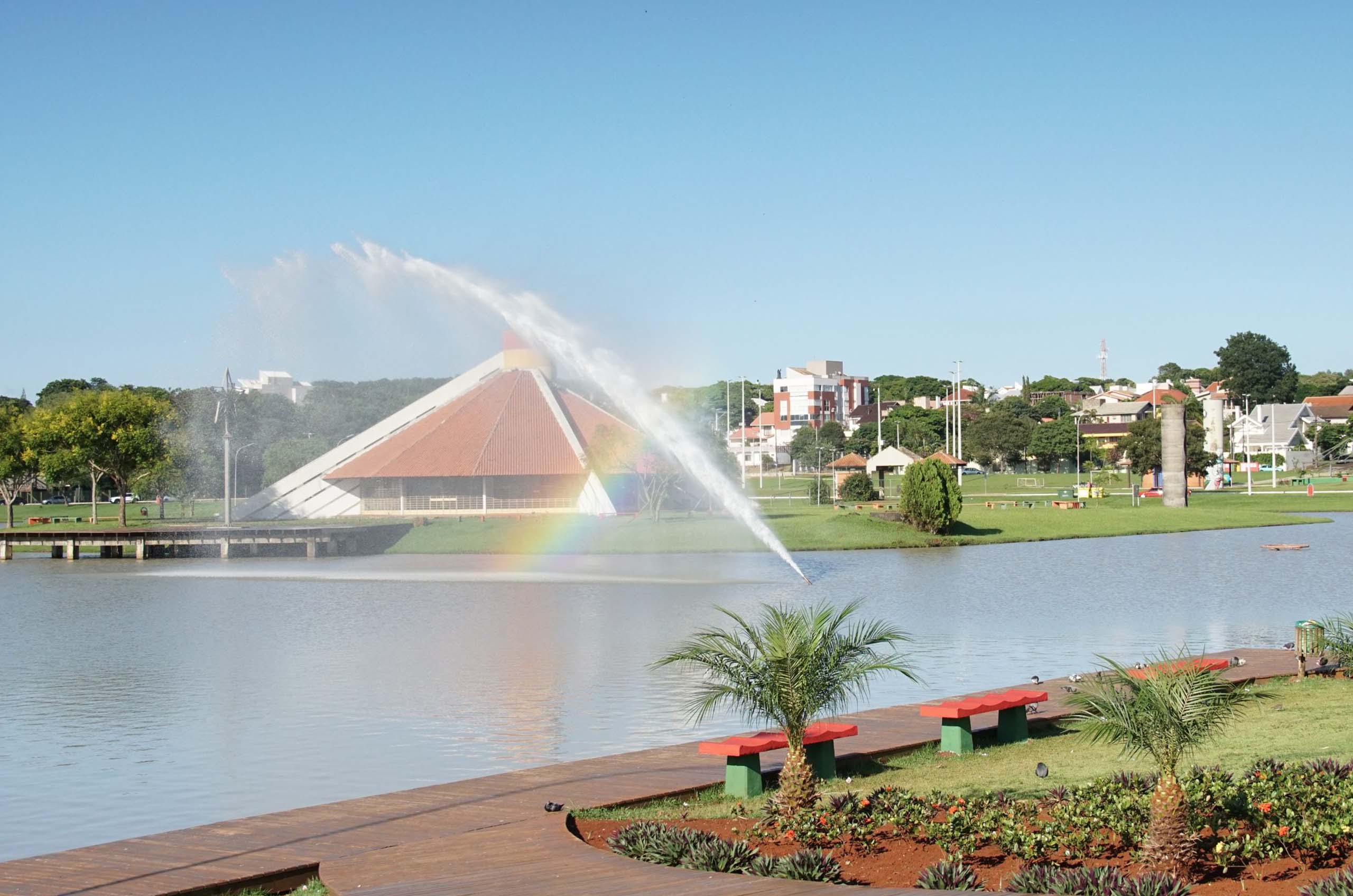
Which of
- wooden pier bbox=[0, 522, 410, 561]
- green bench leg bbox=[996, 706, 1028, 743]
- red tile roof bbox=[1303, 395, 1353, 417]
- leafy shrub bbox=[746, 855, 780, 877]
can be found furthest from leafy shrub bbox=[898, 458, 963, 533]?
red tile roof bbox=[1303, 395, 1353, 417]

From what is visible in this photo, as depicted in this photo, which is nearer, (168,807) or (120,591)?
(168,807)

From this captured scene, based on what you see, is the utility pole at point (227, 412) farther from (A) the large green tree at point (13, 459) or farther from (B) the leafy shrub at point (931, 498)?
(B) the leafy shrub at point (931, 498)

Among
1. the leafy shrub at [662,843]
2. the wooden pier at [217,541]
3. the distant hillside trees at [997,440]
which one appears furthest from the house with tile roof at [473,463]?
the leafy shrub at [662,843]

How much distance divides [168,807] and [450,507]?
5601cm

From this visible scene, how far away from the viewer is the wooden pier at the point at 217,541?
5603 cm

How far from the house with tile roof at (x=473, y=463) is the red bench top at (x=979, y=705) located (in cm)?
5006

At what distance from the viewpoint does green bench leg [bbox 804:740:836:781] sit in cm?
1253

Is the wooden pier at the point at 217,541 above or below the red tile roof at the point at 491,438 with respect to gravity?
below

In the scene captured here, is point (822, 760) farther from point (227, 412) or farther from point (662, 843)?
point (227, 412)

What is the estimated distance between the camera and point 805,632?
36.1ft

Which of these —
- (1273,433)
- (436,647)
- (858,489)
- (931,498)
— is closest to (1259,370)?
(1273,433)

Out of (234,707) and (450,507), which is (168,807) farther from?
(450,507)

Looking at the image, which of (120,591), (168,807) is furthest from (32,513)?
(168,807)

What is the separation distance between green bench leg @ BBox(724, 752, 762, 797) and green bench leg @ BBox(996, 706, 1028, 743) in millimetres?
3583
